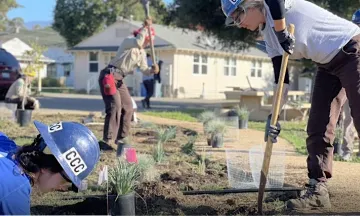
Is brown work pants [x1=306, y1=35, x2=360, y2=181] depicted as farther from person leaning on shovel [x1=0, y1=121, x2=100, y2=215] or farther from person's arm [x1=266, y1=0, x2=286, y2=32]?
person leaning on shovel [x1=0, y1=121, x2=100, y2=215]

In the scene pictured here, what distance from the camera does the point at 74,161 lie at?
2.94m

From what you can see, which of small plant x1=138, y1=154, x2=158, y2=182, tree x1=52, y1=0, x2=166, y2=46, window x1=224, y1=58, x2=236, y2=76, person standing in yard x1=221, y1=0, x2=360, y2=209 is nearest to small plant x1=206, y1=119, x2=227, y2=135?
small plant x1=138, y1=154, x2=158, y2=182

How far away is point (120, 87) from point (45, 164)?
601 centimetres

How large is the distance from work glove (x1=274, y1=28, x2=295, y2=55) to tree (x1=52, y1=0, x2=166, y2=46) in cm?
4428

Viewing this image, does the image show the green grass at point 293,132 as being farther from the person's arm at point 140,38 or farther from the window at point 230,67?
the window at point 230,67

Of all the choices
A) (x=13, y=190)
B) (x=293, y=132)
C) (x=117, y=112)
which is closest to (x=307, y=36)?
(x=13, y=190)

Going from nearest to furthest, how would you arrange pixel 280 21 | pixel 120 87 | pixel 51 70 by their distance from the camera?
1. pixel 280 21
2. pixel 120 87
3. pixel 51 70

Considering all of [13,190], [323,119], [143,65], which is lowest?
[13,190]

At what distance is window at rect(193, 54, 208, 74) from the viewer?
3597 centimetres

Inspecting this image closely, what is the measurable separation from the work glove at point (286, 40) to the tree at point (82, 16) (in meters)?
44.3

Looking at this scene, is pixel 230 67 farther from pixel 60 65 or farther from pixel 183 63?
pixel 60 65

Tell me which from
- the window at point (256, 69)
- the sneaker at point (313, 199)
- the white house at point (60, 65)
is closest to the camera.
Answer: the sneaker at point (313, 199)

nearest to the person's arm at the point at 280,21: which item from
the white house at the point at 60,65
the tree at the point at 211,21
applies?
the tree at the point at 211,21

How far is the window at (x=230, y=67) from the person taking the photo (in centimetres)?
3825
